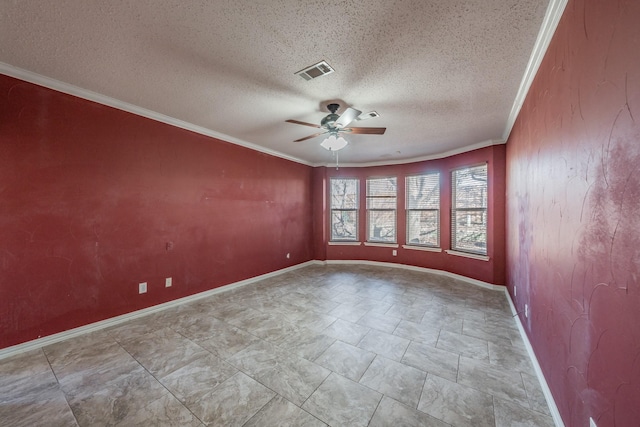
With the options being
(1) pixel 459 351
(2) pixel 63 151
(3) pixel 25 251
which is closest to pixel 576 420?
(1) pixel 459 351

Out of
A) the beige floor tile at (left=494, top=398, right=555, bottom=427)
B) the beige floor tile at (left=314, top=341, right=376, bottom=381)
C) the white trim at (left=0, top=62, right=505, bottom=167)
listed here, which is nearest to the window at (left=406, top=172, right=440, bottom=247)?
the white trim at (left=0, top=62, right=505, bottom=167)

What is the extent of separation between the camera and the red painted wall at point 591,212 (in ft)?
2.69

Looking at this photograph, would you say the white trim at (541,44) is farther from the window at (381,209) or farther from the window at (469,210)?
the window at (381,209)

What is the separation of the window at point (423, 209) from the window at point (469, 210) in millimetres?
352

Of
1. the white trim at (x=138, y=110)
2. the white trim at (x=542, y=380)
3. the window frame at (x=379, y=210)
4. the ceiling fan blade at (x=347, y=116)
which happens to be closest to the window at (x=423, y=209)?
the window frame at (x=379, y=210)

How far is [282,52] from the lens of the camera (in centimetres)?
181

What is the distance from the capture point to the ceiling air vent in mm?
1936

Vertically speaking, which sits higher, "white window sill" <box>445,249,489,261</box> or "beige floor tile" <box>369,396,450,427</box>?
"white window sill" <box>445,249,489,261</box>

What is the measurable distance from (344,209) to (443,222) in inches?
86.8

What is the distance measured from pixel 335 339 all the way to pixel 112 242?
8.87ft

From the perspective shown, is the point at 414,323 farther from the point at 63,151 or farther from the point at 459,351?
the point at 63,151

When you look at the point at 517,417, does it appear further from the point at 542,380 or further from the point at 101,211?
the point at 101,211

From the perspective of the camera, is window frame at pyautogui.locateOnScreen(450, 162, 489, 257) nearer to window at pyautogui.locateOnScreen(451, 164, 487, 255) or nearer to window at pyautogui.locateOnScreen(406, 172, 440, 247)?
window at pyautogui.locateOnScreen(451, 164, 487, 255)

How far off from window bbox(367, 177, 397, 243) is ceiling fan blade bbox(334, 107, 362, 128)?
3225 mm
